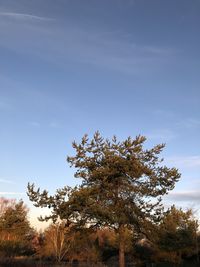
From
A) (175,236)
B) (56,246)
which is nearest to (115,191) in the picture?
(175,236)

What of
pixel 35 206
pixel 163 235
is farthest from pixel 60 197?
pixel 163 235

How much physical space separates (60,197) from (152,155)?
27.2 feet

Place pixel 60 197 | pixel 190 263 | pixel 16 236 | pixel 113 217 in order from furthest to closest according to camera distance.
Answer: pixel 16 236 < pixel 190 263 < pixel 60 197 < pixel 113 217

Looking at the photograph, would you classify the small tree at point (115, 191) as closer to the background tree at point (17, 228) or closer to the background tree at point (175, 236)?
the background tree at point (175, 236)

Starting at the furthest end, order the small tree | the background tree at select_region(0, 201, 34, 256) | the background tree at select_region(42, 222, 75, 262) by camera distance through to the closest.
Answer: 1. the background tree at select_region(0, 201, 34, 256)
2. the background tree at select_region(42, 222, 75, 262)
3. the small tree

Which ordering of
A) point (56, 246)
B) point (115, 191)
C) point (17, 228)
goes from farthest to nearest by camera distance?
point (17, 228), point (56, 246), point (115, 191)

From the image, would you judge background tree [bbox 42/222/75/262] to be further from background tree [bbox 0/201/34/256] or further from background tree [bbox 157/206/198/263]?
background tree [bbox 157/206/198/263]

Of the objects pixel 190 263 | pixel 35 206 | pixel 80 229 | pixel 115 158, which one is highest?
pixel 115 158

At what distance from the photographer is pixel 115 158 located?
2808 cm

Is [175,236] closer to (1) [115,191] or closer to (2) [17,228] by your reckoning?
(1) [115,191]

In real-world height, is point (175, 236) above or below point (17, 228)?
below

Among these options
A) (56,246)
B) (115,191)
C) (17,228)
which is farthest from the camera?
(17,228)

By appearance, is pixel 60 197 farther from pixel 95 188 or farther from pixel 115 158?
pixel 115 158

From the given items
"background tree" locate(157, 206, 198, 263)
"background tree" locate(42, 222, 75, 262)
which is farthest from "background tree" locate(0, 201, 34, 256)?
"background tree" locate(157, 206, 198, 263)
